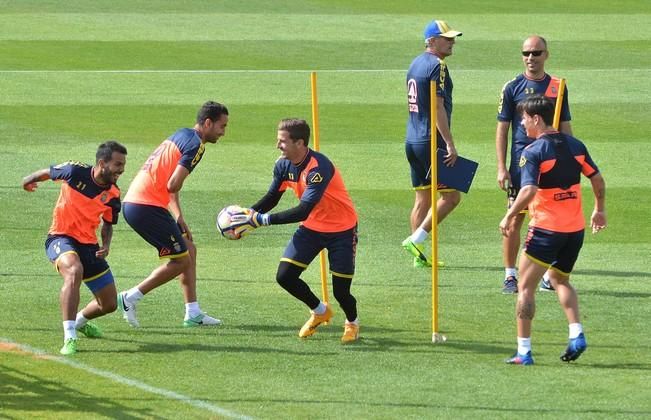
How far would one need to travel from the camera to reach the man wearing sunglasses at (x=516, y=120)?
13.0 metres

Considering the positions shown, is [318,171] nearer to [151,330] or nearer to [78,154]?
[151,330]

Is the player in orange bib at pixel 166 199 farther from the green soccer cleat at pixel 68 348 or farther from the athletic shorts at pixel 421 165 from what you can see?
the athletic shorts at pixel 421 165

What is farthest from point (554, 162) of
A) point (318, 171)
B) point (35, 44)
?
point (35, 44)

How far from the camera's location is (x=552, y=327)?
463 inches

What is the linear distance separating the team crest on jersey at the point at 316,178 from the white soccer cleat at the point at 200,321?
1.74 meters

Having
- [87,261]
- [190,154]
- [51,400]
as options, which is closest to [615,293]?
[190,154]

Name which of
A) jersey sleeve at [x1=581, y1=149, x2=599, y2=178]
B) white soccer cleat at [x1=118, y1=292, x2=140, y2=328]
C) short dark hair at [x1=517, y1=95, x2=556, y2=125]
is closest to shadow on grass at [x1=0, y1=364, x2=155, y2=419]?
white soccer cleat at [x1=118, y1=292, x2=140, y2=328]

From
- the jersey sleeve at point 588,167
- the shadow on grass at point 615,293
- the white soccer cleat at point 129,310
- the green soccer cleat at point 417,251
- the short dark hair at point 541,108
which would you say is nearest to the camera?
the short dark hair at point 541,108

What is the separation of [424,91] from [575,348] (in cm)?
455

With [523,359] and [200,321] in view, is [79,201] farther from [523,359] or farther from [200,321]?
[523,359]

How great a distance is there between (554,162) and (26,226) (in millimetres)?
7523

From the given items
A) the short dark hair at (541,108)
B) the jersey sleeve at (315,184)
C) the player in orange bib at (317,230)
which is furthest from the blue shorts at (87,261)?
the short dark hair at (541,108)

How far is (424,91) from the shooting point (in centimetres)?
1416

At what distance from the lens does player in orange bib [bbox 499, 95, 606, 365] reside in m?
10.4
